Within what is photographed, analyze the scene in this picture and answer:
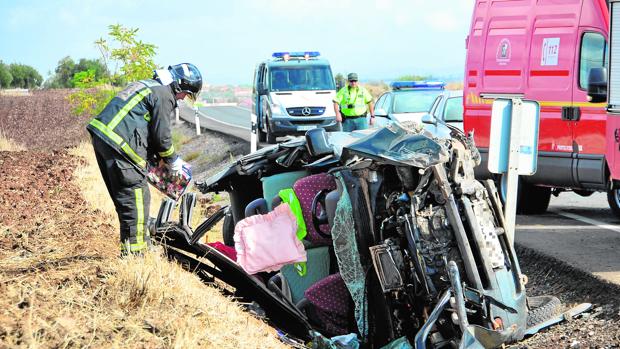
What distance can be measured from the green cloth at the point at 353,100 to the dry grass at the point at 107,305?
9.16 m

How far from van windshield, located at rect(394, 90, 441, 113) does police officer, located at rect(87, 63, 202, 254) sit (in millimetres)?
10988

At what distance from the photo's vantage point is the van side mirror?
9539 millimetres

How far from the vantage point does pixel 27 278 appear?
19.7ft

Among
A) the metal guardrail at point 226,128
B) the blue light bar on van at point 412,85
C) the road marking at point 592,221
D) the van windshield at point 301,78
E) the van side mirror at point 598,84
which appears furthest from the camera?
the metal guardrail at point 226,128

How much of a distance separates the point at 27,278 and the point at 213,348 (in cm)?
148

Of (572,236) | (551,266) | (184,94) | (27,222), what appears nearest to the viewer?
(184,94)

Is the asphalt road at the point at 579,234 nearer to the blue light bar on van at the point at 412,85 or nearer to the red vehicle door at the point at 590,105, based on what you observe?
the red vehicle door at the point at 590,105

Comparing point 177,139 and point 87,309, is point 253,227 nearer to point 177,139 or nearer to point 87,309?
point 87,309

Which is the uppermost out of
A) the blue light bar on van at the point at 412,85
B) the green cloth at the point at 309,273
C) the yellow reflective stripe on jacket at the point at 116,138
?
the yellow reflective stripe on jacket at the point at 116,138

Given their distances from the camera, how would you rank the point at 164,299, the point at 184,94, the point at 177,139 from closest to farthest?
the point at 164,299 → the point at 184,94 → the point at 177,139

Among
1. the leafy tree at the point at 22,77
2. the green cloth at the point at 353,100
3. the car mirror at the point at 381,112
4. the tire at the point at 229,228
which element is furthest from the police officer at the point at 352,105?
the leafy tree at the point at 22,77

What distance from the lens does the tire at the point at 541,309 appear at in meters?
6.74

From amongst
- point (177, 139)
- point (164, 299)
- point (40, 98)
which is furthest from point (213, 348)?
point (40, 98)

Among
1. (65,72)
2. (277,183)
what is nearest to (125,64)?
(277,183)
